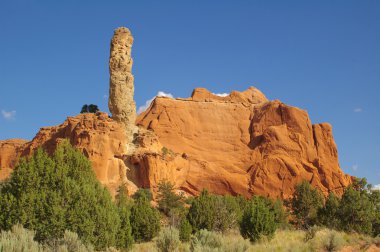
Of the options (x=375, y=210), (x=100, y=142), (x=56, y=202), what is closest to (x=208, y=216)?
(x=56, y=202)

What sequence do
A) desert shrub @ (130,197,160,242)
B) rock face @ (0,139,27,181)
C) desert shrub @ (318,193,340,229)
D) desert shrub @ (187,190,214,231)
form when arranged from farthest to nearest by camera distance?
rock face @ (0,139,27,181)
desert shrub @ (318,193,340,229)
desert shrub @ (187,190,214,231)
desert shrub @ (130,197,160,242)

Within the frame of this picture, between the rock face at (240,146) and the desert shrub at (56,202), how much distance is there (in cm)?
3251

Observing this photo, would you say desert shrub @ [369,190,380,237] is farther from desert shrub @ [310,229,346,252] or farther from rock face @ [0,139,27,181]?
rock face @ [0,139,27,181]

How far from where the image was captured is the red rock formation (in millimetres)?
52062

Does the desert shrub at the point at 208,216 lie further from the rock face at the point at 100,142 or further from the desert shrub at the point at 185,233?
the rock face at the point at 100,142

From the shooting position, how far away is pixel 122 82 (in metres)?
56.0

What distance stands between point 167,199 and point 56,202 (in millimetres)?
30127

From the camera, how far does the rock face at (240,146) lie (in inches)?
2311

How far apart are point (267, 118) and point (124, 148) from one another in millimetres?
23436

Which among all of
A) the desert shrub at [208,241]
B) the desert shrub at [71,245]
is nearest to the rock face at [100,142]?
the desert shrub at [208,241]

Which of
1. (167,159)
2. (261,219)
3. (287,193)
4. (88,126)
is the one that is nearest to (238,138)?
(287,193)

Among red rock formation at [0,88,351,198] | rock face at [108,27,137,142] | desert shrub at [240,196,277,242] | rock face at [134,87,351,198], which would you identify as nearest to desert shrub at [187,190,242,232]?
desert shrub at [240,196,277,242]

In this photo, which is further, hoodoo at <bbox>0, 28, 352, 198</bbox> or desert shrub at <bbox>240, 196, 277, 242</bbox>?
hoodoo at <bbox>0, 28, 352, 198</bbox>

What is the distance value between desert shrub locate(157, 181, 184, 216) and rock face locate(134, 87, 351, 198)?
2.20m
